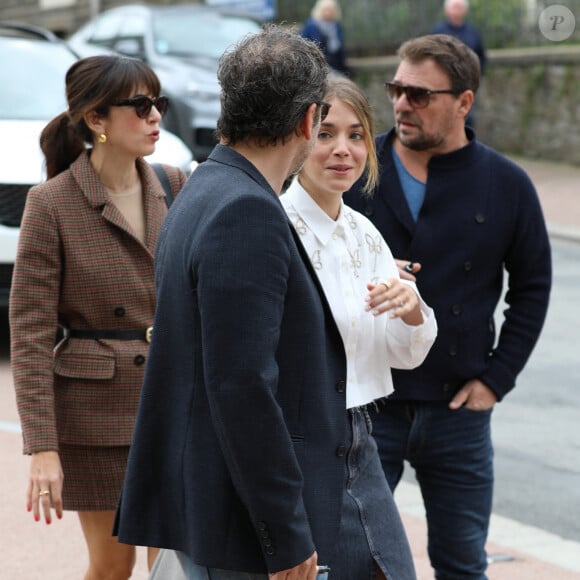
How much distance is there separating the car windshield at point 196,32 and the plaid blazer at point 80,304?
36.2 ft

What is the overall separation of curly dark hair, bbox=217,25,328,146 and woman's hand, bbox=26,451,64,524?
Result: 4.02ft

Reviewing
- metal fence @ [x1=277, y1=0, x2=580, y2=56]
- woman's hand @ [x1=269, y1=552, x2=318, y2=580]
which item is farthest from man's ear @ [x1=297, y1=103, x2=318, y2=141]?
metal fence @ [x1=277, y1=0, x2=580, y2=56]

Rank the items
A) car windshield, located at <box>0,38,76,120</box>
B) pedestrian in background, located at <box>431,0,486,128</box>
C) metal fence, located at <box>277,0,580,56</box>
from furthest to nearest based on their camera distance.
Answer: metal fence, located at <box>277,0,580,56</box> < pedestrian in background, located at <box>431,0,486,128</box> < car windshield, located at <box>0,38,76,120</box>

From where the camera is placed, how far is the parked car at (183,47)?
1345 cm

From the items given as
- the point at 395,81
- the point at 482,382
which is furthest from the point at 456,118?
the point at 482,382

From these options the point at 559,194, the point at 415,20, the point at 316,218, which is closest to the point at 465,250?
the point at 316,218

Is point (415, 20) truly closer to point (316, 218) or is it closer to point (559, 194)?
point (559, 194)

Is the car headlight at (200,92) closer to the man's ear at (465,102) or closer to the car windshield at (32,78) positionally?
the car windshield at (32,78)

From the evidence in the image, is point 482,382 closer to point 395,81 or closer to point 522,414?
point 395,81

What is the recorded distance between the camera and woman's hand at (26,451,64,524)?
3.35 m

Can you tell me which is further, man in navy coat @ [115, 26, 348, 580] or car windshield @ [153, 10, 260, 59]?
car windshield @ [153, 10, 260, 59]

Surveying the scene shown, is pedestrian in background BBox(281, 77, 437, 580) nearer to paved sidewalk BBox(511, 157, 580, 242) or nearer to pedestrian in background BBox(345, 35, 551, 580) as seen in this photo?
pedestrian in background BBox(345, 35, 551, 580)

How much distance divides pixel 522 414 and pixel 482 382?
345 centimetres

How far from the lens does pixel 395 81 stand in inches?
160
